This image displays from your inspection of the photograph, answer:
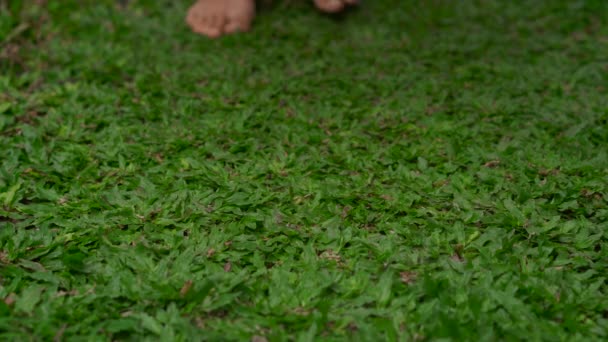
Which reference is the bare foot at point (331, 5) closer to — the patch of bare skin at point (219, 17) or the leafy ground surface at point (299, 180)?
the leafy ground surface at point (299, 180)

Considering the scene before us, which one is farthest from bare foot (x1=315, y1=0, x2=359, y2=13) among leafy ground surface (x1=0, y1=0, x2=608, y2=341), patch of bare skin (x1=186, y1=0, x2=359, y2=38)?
patch of bare skin (x1=186, y1=0, x2=359, y2=38)

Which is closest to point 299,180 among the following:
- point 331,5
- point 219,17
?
point 219,17

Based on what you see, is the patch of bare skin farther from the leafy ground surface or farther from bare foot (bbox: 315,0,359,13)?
bare foot (bbox: 315,0,359,13)

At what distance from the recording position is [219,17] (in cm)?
484

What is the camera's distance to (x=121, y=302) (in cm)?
223

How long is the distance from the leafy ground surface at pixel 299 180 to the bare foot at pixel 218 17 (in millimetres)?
146

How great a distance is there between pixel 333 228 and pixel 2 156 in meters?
1.90

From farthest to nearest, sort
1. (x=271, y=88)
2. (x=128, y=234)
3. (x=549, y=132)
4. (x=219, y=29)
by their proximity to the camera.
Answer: (x=219, y=29) → (x=271, y=88) → (x=549, y=132) → (x=128, y=234)

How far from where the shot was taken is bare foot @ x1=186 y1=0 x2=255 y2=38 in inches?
191

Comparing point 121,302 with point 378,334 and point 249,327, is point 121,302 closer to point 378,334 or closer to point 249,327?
point 249,327

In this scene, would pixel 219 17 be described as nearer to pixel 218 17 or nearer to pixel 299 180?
pixel 218 17

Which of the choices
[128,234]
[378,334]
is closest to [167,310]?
[128,234]

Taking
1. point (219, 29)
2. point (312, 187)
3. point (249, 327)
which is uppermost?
point (219, 29)

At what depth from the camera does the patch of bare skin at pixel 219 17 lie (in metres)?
4.85
